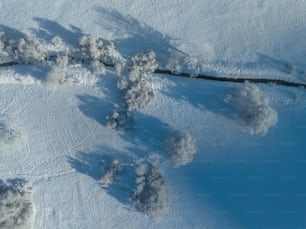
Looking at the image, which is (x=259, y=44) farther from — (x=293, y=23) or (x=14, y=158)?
(x=14, y=158)

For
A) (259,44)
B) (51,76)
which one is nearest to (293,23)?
(259,44)

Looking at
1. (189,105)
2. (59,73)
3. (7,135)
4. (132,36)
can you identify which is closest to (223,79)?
(189,105)

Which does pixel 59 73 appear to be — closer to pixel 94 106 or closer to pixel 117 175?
pixel 94 106

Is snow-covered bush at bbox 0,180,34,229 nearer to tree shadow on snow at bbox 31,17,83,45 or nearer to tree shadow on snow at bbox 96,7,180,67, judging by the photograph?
tree shadow on snow at bbox 31,17,83,45

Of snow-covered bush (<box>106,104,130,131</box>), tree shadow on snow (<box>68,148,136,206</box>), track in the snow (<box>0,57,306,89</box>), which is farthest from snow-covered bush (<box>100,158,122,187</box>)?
track in the snow (<box>0,57,306,89</box>)

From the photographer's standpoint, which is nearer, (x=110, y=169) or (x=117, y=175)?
(x=110, y=169)

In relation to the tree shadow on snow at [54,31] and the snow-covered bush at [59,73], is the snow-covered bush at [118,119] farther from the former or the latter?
the tree shadow on snow at [54,31]

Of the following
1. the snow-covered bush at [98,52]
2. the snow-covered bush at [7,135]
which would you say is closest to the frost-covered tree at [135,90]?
the snow-covered bush at [98,52]
